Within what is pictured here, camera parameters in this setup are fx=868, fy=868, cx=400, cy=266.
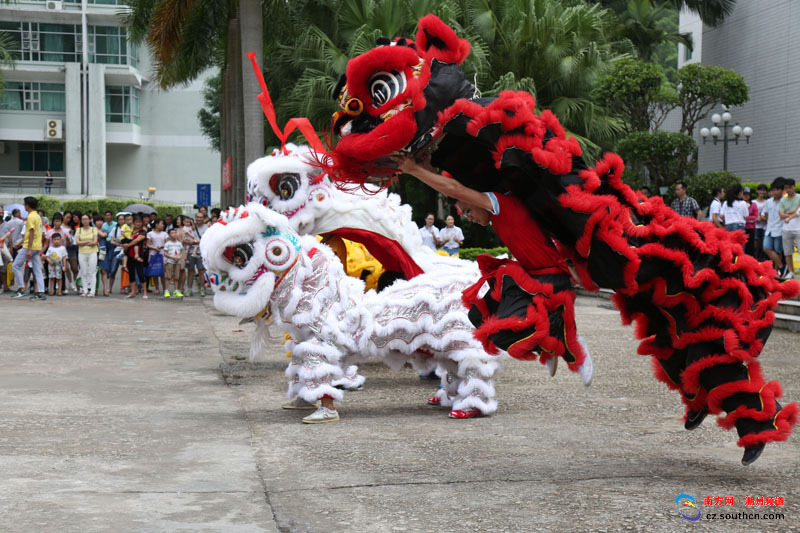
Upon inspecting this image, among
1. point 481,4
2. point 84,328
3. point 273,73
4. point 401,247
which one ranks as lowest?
point 84,328

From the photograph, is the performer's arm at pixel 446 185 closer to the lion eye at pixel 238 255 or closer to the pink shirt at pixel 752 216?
the lion eye at pixel 238 255

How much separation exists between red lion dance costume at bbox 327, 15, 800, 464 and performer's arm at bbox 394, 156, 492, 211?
0.25ft

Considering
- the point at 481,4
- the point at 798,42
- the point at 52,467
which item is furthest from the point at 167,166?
the point at 52,467

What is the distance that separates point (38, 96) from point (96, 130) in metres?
3.25

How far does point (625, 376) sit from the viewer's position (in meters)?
7.86

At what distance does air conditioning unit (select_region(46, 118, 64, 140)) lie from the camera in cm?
4003

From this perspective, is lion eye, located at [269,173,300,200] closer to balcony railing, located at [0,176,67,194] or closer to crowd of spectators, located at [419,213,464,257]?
crowd of spectators, located at [419,213,464,257]

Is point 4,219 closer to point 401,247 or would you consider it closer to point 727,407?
point 401,247

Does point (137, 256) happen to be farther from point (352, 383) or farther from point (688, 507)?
point (688, 507)

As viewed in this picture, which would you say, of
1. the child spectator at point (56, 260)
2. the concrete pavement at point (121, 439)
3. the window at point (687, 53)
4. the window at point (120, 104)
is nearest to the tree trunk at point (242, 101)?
the child spectator at point (56, 260)

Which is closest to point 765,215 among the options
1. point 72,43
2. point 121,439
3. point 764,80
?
point 764,80

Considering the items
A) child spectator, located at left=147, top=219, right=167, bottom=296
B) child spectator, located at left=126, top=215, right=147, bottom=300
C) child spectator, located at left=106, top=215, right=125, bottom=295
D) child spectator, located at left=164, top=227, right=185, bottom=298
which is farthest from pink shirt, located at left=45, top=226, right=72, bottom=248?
child spectator, located at left=164, top=227, right=185, bottom=298

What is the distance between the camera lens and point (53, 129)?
1580 inches

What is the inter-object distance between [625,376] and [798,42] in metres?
17.4
